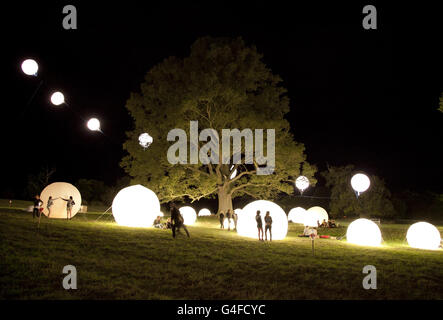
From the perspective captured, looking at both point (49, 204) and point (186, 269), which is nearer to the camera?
point (186, 269)

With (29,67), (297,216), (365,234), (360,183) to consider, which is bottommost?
(297,216)

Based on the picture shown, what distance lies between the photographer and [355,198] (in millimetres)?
44500

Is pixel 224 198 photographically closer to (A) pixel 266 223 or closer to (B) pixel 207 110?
→ (B) pixel 207 110

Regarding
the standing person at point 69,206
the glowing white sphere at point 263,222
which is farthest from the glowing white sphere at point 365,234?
the standing person at point 69,206

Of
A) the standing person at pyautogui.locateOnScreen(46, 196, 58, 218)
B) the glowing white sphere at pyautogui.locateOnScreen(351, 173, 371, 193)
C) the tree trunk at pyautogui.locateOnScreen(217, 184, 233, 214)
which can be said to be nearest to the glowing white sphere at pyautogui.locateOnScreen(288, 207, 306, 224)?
the tree trunk at pyautogui.locateOnScreen(217, 184, 233, 214)

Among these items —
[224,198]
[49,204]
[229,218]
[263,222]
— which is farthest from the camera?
[224,198]

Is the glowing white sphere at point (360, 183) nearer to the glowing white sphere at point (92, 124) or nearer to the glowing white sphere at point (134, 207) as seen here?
the glowing white sphere at point (134, 207)

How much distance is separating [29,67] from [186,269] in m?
9.60

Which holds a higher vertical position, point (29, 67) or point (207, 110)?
point (207, 110)

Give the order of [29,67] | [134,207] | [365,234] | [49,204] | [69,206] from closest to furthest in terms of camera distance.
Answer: [29,67]
[365,234]
[134,207]
[49,204]
[69,206]

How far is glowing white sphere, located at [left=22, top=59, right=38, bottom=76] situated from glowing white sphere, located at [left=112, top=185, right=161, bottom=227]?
25.4ft

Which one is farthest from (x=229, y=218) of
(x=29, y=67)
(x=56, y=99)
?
(x=29, y=67)

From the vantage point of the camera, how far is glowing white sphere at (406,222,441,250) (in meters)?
17.1

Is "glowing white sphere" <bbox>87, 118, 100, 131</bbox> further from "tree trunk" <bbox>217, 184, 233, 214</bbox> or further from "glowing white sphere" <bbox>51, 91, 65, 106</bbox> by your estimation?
"tree trunk" <bbox>217, 184, 233, 214</bbox>
